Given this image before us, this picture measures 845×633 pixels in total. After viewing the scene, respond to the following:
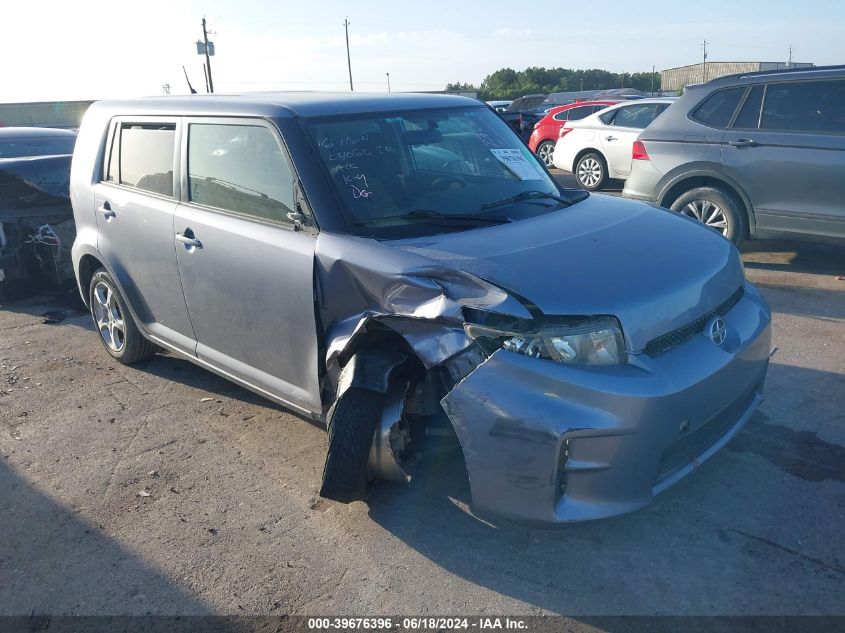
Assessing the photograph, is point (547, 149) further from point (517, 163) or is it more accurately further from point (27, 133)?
point (517, 163)

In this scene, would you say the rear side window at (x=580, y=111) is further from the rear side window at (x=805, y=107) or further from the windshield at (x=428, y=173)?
the windshield at (x=428, y=173)

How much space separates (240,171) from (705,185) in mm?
4969

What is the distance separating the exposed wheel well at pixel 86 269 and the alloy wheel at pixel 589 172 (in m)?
8.79

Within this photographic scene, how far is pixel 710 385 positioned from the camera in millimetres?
2910

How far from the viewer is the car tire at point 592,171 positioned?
12.1m

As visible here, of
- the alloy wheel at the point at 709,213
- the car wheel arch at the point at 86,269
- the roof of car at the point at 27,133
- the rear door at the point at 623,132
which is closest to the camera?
the car wheel arch at the point at 86,269

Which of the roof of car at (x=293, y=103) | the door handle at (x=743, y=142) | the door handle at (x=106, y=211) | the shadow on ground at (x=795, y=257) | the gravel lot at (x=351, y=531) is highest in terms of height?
the roof of car at (x=293, y=103)

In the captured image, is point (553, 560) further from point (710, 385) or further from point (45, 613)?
point (45, 613)

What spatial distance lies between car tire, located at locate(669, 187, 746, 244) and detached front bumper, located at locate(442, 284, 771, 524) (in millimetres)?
4440

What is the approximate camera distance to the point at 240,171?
3.92 metres

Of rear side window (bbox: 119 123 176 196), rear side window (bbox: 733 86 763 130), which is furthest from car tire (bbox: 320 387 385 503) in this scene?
rear side window (bbox: 733 86 763 130)

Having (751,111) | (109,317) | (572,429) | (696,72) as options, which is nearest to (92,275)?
(109,317)

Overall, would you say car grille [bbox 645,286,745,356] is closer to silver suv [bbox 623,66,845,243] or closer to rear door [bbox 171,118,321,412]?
rear door [bbox 171,118,321,412]

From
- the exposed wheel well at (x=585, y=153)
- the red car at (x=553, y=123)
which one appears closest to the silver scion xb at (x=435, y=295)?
the exposed wheel well at (x=585, y=153)
